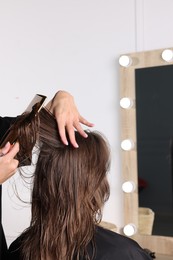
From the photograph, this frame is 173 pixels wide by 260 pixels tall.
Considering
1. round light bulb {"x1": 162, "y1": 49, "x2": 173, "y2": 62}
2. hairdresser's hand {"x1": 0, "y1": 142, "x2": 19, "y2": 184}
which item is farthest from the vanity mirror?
hairdresser's hand {"x1": 0, "y1": 142, "x2": 19, "y2": 184}

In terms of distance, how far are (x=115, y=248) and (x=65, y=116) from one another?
1.22 feet

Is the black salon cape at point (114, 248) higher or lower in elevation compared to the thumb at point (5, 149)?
lower

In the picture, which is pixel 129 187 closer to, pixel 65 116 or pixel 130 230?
pixel 130 230

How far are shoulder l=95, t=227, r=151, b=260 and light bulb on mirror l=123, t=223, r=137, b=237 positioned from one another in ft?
2.46

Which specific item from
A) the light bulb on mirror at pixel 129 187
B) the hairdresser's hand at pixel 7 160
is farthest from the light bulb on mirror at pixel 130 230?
the hairdresser's hand at pixel 7 160

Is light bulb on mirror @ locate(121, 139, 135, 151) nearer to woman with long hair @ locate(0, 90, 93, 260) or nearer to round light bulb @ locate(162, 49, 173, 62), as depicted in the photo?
round light bulb @ locate(162, 49, 173, 62)

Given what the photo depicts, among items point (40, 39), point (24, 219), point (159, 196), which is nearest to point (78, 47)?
point (40, 39)

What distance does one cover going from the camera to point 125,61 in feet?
5.68

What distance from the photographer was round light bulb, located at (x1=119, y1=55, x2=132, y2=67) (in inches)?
67.9

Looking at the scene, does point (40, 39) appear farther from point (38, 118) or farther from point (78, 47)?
point (38, 118)

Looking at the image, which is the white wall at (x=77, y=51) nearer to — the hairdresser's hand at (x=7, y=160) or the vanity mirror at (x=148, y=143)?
the vanity mirror at (x=148, y=143)

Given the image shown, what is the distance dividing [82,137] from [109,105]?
2.96 ft

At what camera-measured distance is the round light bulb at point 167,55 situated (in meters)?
1.65

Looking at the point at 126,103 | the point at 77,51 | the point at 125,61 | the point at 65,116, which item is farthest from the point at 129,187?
the point at 65,116
